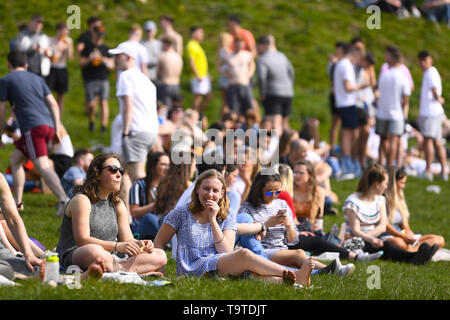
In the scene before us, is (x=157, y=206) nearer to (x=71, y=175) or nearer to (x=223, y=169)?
(x=223, y=169)

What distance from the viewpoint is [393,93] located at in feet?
53.4

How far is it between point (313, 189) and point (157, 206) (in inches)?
84.8

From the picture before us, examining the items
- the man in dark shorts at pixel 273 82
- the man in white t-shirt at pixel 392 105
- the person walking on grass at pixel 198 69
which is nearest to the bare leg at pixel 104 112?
the person walking on grass at pixel 198 69

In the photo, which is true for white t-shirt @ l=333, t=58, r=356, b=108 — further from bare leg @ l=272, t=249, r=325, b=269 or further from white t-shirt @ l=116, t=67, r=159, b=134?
bare leg @ l=272, t=249, r=325, b=269

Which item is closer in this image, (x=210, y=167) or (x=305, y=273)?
(x=305, y=273)

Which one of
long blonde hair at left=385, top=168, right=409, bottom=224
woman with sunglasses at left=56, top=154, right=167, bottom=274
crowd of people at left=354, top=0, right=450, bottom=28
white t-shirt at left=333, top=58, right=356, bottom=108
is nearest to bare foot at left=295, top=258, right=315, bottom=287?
woman with sunglasses at left=56, top=154, right=167, bottom=274

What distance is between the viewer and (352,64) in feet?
56.5

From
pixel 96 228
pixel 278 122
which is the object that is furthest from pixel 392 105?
pixel 96 228

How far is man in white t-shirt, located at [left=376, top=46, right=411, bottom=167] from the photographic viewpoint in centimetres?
1622

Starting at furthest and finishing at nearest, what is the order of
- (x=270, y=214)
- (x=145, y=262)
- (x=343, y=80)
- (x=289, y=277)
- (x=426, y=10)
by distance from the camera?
(x=426, y=10), (x=343, y=80), (x=270, y=214), (x=145, y=262), (x=289, y=277)

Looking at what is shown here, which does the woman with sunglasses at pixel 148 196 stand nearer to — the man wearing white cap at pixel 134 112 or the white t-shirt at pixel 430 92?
the man wearing white cap at pixel 134 112

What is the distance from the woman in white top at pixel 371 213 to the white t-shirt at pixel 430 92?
608 centimetres

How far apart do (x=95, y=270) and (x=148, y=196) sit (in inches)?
146

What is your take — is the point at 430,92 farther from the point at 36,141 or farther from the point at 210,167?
the point at 36,141
